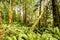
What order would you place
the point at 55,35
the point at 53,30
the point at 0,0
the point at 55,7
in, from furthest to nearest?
the point at 0,0 < the point at 55,7 < the point at 53,30 < the point at 55,35

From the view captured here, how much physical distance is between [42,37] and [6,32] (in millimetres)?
1920

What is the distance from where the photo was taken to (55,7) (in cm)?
1066

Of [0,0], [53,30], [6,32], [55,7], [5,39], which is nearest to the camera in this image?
[5,39]

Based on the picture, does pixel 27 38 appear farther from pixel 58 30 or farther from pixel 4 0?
pixel 4 0

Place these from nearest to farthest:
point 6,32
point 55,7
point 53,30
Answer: point 6,32, point 53,30, point 55,7

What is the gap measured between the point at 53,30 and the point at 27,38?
2292mm

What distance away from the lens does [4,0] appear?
17.6m

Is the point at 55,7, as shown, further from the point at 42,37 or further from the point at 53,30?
the point at 42,37

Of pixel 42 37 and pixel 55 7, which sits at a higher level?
pixel 55 7

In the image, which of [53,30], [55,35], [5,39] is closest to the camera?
[5,39]

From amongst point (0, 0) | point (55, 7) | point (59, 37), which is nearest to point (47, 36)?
point (59, 37)

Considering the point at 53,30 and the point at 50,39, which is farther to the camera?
the point at 53,30

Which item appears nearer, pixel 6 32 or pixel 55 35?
pixel 6 32

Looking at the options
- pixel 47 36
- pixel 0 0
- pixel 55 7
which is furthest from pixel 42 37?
pixel 0 0
